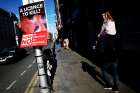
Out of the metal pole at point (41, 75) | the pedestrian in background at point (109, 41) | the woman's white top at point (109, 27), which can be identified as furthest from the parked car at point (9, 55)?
the metal pole at point (41, 75)

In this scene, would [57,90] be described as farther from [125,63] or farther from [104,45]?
[125,63]

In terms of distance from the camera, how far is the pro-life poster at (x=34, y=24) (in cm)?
409

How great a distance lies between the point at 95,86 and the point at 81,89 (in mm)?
→ 467

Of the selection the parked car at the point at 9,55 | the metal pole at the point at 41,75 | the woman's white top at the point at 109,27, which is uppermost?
the woman's white top at the point at 109,27

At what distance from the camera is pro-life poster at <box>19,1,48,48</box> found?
409 centimetres

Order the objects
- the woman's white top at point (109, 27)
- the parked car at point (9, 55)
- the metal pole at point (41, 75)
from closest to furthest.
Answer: the metal pole at point (41, 75) < the woman's white top at point (109, 27) < the parked car at point (9, 55)

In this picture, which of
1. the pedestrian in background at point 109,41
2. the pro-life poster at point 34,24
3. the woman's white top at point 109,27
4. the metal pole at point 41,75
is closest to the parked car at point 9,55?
the pedestrian in background at point 109,41

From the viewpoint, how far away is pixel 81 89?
9.20 meters

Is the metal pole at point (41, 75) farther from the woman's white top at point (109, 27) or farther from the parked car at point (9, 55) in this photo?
the parked car at point (9, 55)

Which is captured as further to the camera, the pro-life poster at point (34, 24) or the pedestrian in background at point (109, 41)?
the pedestrian in background at point (109, 41)

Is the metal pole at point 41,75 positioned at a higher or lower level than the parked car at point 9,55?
higher

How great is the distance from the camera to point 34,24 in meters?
4.09

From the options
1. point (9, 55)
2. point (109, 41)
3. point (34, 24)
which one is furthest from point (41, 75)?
point (9, 55)

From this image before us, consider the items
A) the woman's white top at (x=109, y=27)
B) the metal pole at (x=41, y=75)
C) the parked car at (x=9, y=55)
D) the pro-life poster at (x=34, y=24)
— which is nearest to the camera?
the pro-life poster at (x=34, y=24)
